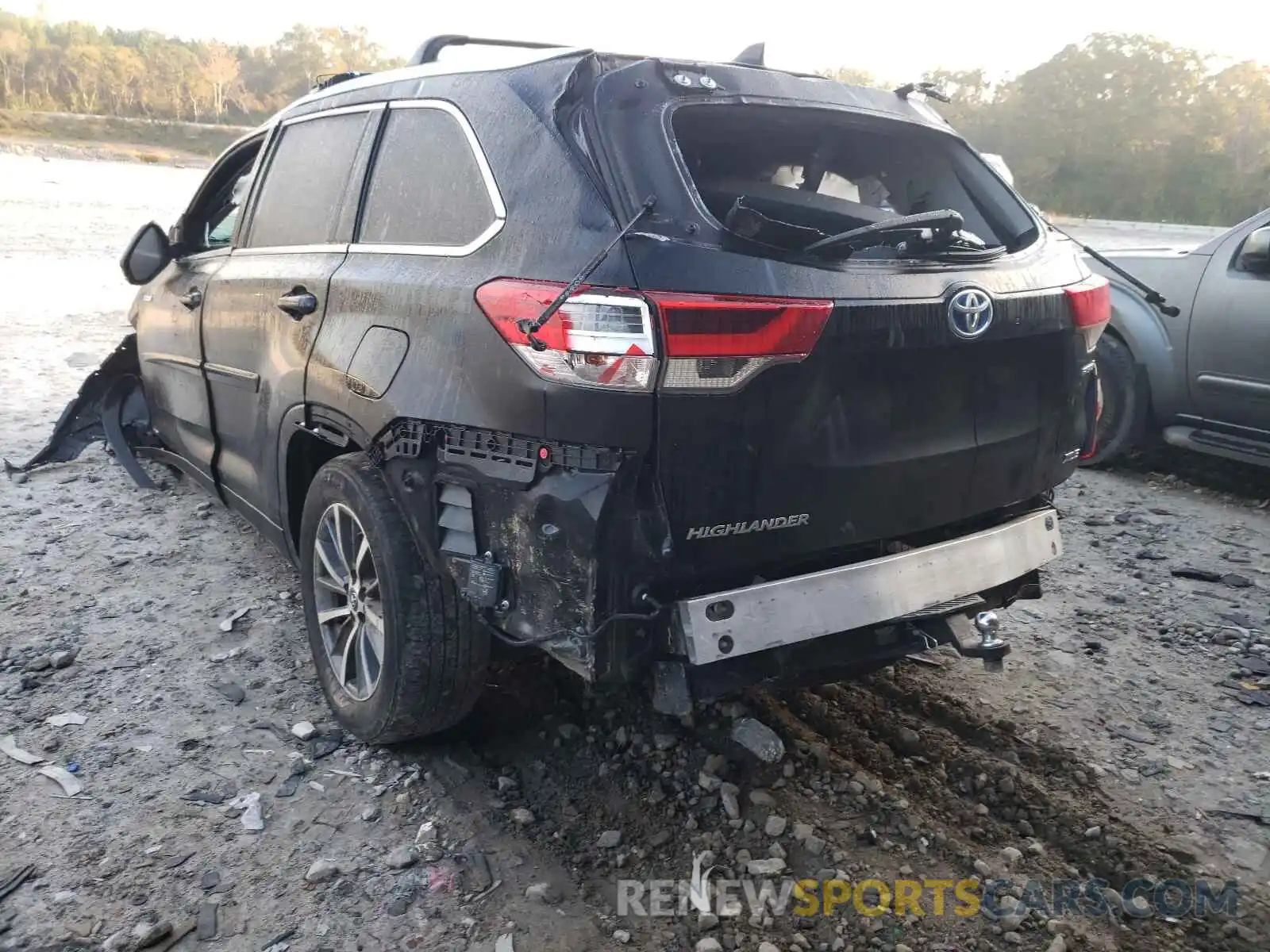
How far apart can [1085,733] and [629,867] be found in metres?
1.56

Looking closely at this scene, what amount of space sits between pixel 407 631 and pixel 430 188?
1206 millimetres

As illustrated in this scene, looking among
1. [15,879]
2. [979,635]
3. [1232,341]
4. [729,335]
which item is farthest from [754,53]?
[1232,341]

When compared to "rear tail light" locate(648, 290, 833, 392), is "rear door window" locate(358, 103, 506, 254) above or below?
above

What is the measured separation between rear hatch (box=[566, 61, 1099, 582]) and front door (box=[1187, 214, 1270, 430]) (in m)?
2.76

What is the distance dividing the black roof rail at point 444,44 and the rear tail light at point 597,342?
156cm

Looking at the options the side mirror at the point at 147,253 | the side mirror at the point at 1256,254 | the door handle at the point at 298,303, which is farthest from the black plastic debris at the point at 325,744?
the side mirror at the point at 1256,254

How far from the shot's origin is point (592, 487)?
7.04 ft

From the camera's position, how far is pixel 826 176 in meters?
2.95

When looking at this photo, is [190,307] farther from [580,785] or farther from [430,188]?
Answer: [580,785]

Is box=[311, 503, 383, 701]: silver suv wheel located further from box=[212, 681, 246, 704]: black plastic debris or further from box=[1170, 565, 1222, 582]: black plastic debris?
box=[1170, 565, 1222, 582]: black plastic debris

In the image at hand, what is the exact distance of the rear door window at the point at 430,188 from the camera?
2514 mm

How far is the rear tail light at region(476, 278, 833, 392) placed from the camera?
2.07 meters

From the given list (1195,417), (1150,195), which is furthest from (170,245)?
(1150,195)

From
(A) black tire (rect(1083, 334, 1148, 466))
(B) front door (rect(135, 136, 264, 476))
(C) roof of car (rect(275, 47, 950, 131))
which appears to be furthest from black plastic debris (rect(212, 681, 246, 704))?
(A) black tire (rect(1083, 334, 1148, 466))
